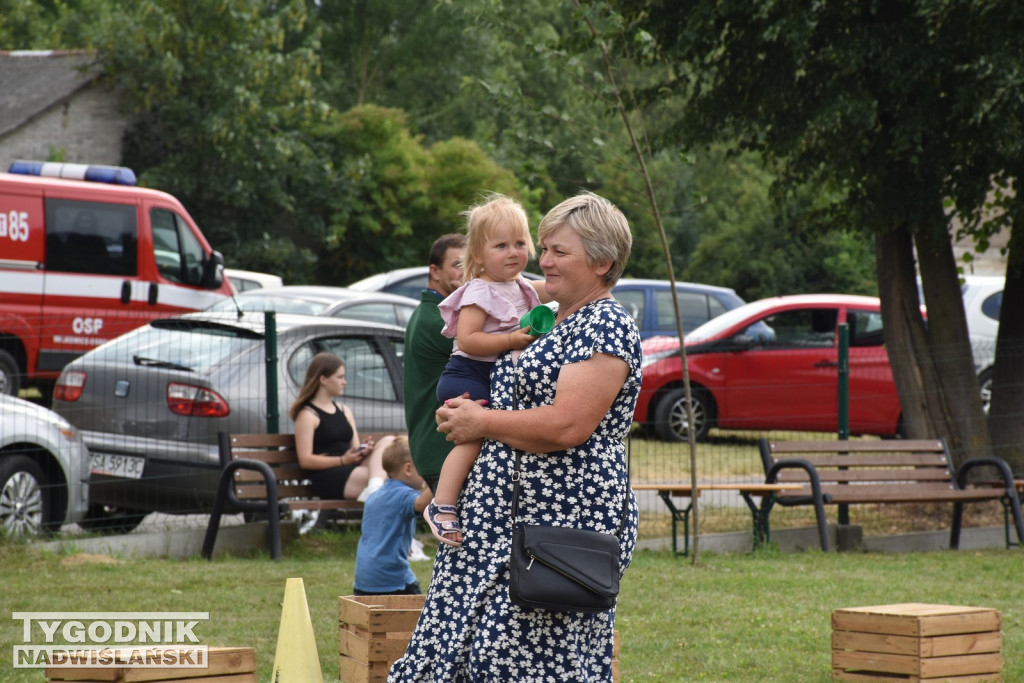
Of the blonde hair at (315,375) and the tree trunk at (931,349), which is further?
the tree trunk at (931,349)

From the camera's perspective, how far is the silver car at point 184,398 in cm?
1009

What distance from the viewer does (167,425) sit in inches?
397

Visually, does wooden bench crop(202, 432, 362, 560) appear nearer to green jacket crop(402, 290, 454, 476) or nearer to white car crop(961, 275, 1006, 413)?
green jacket crop(402, 290, 454, 476)

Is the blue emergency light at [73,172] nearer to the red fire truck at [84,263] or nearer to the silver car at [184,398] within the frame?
the red fire truck at [84,263]

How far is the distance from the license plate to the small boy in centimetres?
415

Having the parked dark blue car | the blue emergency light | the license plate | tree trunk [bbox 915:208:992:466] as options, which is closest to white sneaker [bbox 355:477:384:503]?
the license plate

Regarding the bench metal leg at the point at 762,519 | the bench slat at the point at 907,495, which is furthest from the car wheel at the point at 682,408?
the bench metal leg at the point at 762,519

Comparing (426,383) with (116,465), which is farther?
(116,465)

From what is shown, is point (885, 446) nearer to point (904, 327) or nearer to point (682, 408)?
point (904, 327)

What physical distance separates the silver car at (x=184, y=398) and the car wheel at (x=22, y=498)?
1.21 ft

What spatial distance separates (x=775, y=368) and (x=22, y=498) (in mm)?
9750

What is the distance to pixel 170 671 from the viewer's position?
4754 mm

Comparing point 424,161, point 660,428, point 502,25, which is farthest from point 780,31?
point 424,161

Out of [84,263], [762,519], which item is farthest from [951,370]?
[84,263]
